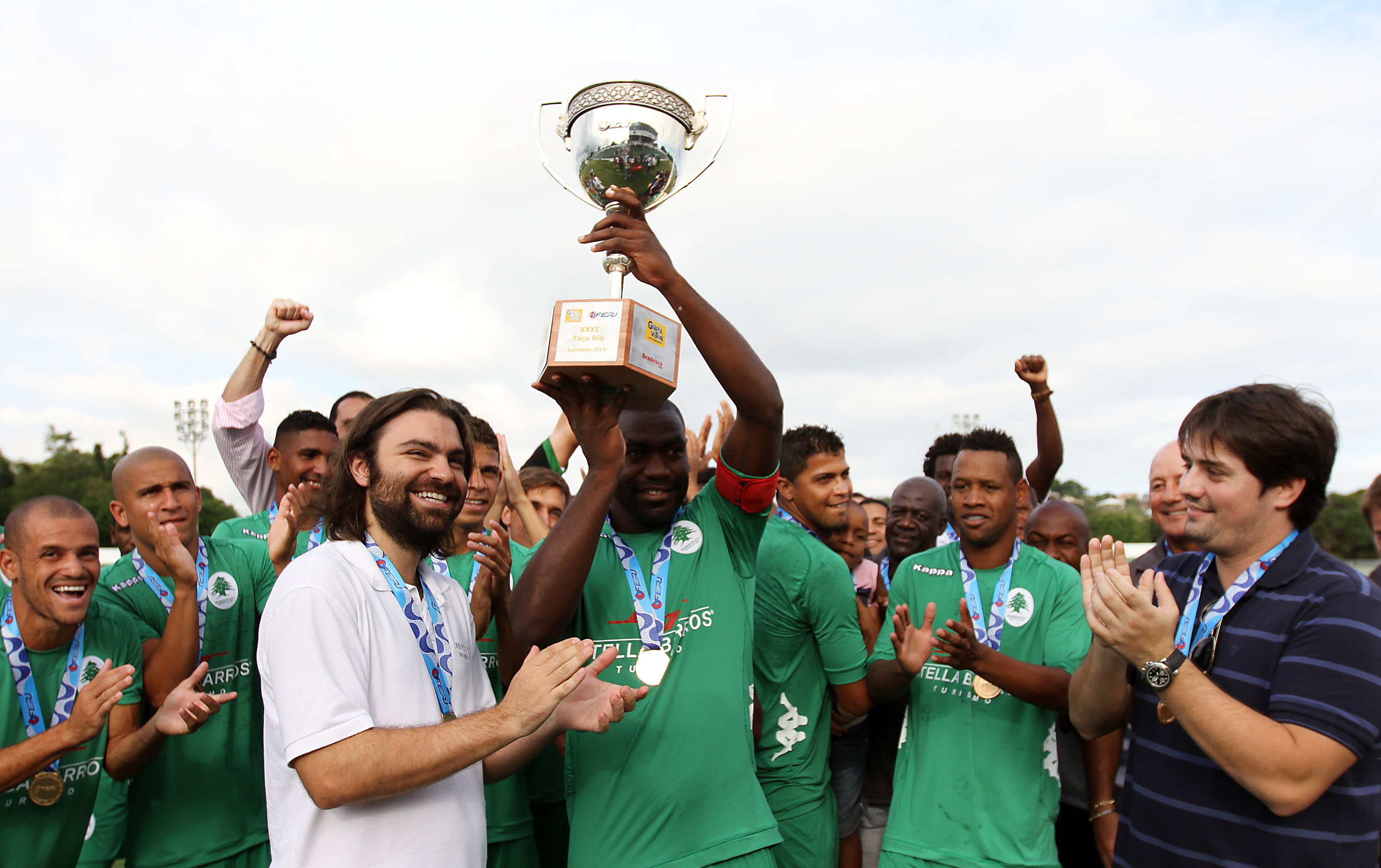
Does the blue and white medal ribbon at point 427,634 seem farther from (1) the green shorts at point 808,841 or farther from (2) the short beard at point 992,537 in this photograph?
(2) the short beard at point 992,537

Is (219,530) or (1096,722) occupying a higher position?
(219,530)

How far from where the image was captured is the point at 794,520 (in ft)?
17.4

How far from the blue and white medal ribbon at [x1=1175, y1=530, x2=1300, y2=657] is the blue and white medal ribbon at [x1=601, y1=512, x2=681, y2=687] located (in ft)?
5.55

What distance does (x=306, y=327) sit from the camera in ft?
16.5

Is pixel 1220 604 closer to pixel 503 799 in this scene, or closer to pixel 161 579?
pixel 503 799

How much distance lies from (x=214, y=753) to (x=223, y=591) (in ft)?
2.40

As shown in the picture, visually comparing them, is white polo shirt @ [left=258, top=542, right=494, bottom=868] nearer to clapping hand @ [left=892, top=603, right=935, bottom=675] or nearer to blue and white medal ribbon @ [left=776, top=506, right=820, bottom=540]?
clapping hand @ [left=892, top=603, right=935, bottom=675]

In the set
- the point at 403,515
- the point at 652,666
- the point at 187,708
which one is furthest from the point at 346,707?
the point at 187,708

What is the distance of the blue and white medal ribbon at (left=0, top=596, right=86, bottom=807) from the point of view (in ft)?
11.2

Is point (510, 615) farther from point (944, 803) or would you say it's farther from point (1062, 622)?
point (1062, 622)

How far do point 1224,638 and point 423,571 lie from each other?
104 inches

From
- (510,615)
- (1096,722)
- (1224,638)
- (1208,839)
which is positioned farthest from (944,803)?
(510,615)

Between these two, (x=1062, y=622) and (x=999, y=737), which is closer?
(x=999, y=737)

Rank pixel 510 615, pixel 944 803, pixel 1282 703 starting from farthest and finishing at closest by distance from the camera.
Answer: pixel 944 803
pixel 510 615
pixel 1282 703
